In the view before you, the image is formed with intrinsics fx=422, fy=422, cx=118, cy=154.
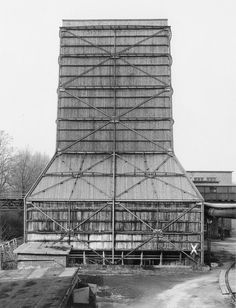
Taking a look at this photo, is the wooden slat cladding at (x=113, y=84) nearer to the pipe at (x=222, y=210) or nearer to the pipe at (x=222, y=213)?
the pipe at (x=222, y=210)

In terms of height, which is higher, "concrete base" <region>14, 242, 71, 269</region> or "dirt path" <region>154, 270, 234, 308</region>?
"concrete base" <region>14, 242, 71, 269</region>

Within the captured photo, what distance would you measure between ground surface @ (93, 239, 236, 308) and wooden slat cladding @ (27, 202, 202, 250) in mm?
2948

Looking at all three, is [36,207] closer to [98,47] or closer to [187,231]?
[187,231]

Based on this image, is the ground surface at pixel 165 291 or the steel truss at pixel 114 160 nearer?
the ground surface at pixel 165 291

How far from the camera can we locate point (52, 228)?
1233 inches

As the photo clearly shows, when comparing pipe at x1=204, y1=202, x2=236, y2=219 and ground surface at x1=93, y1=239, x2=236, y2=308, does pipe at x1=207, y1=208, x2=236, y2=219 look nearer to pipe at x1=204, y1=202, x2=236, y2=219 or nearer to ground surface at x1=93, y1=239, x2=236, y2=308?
pipe at x1=204, y1=202, x2=236, y2=219

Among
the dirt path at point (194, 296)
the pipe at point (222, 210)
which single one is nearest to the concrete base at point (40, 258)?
the dirt path at point (194, 296)

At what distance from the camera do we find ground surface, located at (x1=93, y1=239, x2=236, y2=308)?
21.2 metres

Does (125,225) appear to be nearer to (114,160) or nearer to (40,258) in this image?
(114,160)

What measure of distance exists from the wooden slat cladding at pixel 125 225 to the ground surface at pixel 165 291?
116 inches

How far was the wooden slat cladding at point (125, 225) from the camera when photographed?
30.9 meters

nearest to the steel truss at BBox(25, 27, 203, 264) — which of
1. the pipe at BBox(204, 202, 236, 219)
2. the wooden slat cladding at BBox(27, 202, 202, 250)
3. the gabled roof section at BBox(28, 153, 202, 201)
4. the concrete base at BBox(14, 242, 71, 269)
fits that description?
the gabled roof section at BBox(28, 153, 202, 201)

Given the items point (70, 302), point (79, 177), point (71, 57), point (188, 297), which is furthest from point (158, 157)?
point (70, 302)

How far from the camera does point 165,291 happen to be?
23891 millimetres
